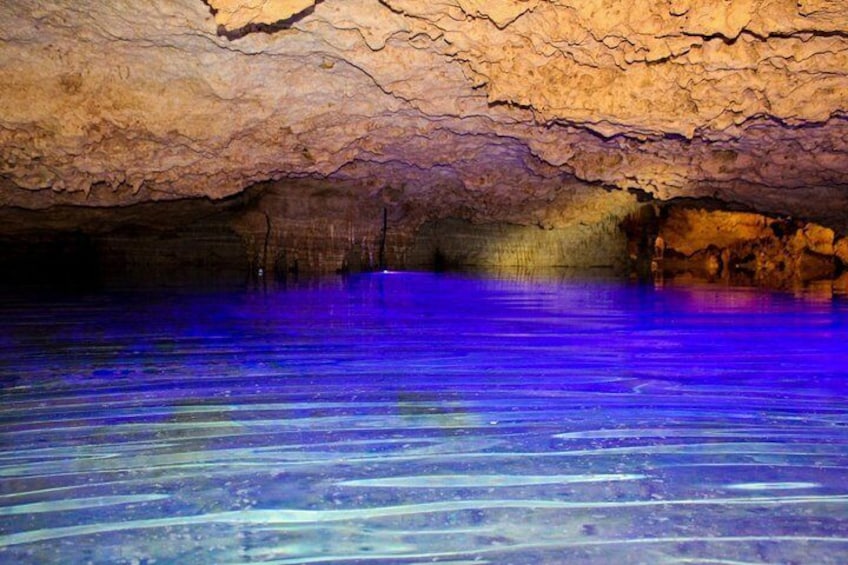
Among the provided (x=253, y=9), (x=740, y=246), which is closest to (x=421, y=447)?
(x=253, y=9)

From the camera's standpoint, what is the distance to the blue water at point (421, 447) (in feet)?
5.23

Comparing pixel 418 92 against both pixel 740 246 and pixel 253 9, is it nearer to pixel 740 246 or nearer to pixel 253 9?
pixel 253 9

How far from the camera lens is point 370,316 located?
585 cm

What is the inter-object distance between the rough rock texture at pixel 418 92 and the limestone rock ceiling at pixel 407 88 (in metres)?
0.02

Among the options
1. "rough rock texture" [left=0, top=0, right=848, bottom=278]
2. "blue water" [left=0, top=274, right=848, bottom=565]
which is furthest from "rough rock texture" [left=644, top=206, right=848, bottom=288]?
"blue water" [left=0, top=274, right=848, bottom=565]

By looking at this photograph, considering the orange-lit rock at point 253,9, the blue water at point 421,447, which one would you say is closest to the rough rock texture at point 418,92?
the orange-lit rock at point 253,9

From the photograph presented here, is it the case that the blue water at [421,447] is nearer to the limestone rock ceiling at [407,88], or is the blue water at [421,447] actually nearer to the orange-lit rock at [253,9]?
the orange-lit rock at [253,9]

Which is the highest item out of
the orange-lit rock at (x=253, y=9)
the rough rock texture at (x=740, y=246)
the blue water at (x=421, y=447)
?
the orange-lit rock at (x=253, y=9)

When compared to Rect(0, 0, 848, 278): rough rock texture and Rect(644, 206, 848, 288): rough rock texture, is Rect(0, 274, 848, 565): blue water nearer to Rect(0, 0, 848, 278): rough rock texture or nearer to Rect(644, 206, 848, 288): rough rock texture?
Rect(0, 0, 848, 278): rough rock texture

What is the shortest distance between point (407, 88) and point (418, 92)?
0.51 feet

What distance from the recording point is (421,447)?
2260mm

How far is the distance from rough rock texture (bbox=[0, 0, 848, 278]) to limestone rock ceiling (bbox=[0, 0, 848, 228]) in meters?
0.02

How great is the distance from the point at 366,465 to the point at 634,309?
506cm

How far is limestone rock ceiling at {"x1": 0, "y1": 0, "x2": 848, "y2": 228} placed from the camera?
4.08 meters
